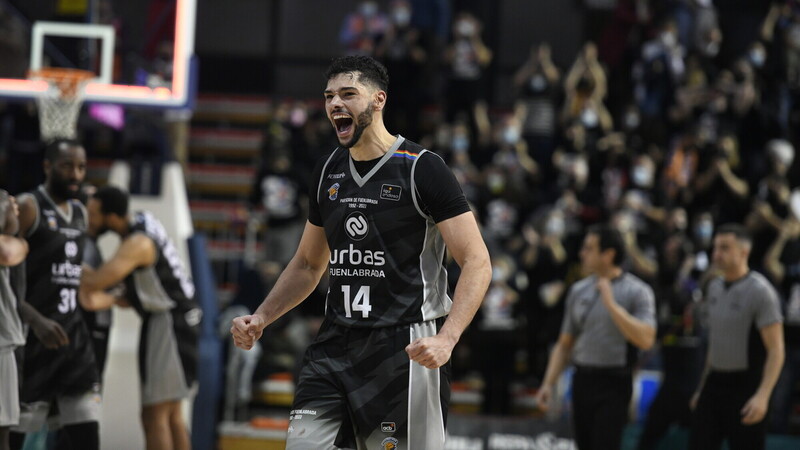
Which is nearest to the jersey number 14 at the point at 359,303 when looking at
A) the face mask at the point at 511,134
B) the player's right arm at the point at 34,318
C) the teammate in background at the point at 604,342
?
the player's right arm at the point at 34,318

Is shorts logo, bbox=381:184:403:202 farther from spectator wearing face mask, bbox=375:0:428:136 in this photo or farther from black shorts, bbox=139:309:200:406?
spectator wearing face mask, bbox=375:0:428:136

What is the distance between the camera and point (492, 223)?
15.3m

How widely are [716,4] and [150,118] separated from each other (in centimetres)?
1165

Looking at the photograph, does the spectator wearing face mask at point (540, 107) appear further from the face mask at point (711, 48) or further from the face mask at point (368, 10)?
the face mask at point (368, 10)

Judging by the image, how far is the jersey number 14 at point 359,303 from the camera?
196 inches

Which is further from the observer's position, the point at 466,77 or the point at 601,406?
the point at 466,77

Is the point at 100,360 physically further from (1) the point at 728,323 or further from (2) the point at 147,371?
(1) the point at 728,323

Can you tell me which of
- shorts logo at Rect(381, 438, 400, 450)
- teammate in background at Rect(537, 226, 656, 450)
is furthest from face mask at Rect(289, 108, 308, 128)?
shorts logo at Rect(381, 438, 400, 450)

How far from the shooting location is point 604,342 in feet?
27.9

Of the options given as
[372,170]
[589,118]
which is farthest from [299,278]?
[589,118]

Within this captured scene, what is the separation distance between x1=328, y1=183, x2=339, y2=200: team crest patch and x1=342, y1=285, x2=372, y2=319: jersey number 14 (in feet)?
1.41

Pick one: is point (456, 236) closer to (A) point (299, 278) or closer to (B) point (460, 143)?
(A) point (299, 278)

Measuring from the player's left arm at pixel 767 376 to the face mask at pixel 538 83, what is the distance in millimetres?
10008

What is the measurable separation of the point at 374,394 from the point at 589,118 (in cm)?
1283
